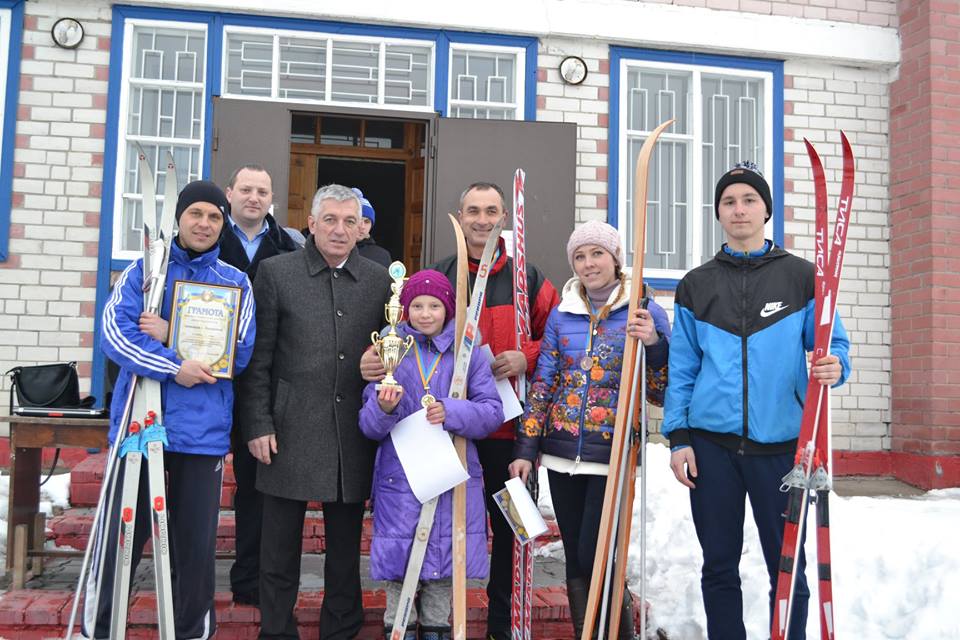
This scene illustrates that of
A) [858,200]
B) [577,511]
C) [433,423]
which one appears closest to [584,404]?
[577,511]

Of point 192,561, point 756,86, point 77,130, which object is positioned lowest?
point 192,561

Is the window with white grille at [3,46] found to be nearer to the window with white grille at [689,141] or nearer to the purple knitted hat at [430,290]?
the purple knitted hat at [430,290]

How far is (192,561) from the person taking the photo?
2.91 meters

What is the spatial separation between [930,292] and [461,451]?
510 centimetres

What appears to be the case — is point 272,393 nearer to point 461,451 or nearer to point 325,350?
point 325,350

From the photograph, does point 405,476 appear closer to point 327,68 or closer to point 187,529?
point 187,529

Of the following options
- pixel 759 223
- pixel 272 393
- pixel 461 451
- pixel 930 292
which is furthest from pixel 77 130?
pixel 930 292

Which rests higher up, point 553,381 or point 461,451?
point 553,381

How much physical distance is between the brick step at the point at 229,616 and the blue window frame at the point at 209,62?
2.80 meters

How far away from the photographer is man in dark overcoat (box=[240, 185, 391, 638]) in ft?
9.83

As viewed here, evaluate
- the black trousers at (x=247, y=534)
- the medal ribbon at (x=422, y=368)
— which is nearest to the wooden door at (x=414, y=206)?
the black trousers at (x=247, y=534)

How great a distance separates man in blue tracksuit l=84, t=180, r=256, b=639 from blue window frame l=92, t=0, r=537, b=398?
3376mm

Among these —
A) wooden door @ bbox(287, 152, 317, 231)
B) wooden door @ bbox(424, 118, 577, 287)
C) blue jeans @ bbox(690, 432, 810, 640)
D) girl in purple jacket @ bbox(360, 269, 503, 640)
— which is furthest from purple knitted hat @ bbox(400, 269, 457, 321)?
wooden door @ bbox(287, 152, 317, 231)

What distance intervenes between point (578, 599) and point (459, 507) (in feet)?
1.85
